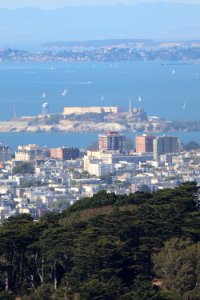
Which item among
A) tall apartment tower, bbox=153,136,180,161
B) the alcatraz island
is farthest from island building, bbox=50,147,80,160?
the alcatraz island

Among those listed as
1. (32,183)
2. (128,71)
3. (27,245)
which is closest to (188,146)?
(32,183)

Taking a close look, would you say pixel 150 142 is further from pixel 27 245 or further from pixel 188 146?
pixel 27 245

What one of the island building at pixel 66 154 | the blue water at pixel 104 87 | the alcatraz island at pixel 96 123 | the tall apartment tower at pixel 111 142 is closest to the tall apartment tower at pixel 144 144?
the tall apartment tower at pixel 111 142

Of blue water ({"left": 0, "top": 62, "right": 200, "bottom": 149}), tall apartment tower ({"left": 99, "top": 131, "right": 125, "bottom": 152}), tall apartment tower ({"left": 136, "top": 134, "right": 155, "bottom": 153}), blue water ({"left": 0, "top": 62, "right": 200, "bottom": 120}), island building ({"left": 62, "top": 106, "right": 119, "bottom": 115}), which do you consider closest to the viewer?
tall apartment tower ({"left": 136, "top": 134, "right": 155, "bottom": 153})

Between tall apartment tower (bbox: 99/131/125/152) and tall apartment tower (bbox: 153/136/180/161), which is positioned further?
tall apartment tower (bbox: 99/131/125/152)

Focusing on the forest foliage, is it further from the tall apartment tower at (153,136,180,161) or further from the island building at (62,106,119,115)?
the island building at (62,106,119,115)

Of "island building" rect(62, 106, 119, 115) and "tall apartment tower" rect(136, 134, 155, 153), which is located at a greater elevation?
"tall apartment tower" rect(136, 134, 155, 153)

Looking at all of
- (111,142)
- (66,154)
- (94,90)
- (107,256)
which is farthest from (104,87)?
(107,256)
